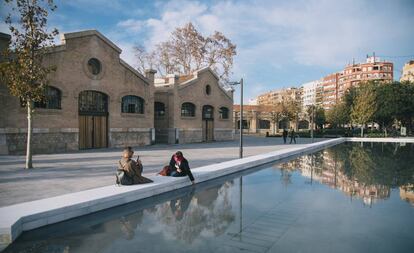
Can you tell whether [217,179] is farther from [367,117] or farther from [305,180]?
[367,117]

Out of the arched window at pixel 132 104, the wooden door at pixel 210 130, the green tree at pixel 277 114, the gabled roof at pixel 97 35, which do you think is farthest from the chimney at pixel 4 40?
the green tree at pixel 277 114

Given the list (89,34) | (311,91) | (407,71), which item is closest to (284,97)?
(89,34)

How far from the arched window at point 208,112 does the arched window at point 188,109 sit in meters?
1.91

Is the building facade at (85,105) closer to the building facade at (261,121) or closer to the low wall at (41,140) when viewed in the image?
the low wall at (41,140)

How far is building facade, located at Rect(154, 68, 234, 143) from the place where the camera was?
89.9ft

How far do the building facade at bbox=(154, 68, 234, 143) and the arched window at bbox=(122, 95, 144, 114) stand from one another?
3482 mm

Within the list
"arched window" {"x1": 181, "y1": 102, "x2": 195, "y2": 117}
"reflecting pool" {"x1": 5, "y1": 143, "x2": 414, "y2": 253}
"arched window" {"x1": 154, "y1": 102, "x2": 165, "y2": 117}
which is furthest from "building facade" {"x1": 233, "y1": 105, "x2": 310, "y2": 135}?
"reflecting pool" {"x1": 5, "y1": 143, "x2": 414, "y2": 253}

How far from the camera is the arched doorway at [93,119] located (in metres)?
20.2

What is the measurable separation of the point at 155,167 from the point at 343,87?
11416cm

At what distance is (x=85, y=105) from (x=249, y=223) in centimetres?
1743

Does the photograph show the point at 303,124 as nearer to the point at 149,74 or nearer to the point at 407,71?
the point at 407,71

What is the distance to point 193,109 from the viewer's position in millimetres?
29953

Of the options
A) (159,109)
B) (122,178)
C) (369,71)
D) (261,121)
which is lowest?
(122,178)

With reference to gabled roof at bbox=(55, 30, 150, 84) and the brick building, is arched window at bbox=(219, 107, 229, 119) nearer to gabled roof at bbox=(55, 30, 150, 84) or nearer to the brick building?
gabled roof at bbox=(55, 30, 150, 84)
